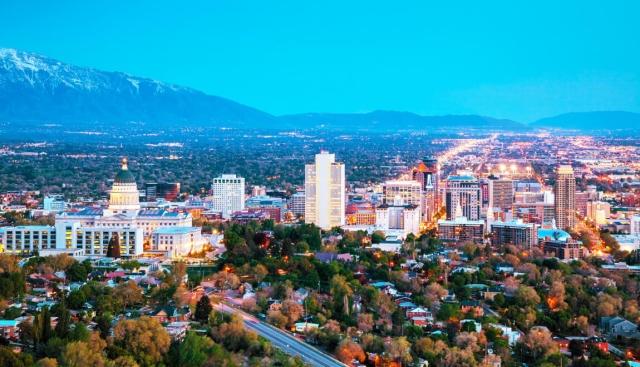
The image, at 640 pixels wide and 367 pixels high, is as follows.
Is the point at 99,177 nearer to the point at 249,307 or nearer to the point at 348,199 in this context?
the point at 348,199

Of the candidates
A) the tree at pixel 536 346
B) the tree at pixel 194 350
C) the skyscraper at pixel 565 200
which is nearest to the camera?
the tree at pixel 194 350

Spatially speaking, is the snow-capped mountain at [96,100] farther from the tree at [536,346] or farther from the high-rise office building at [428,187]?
the tree at [536,346]

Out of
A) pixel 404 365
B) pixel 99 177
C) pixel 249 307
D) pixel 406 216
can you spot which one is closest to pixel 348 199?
pixel 406 216

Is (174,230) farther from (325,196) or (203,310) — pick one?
(203,310)

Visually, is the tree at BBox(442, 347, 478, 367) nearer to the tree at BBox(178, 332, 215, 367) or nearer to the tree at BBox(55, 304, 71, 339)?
the tree at BBox(178, 332, 215, 367)

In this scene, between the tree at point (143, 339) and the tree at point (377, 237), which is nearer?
the tree at point (143, 339)

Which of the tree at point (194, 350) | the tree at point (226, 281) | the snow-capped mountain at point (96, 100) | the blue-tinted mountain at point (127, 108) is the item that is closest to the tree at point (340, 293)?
the tree at point (226, 281)
